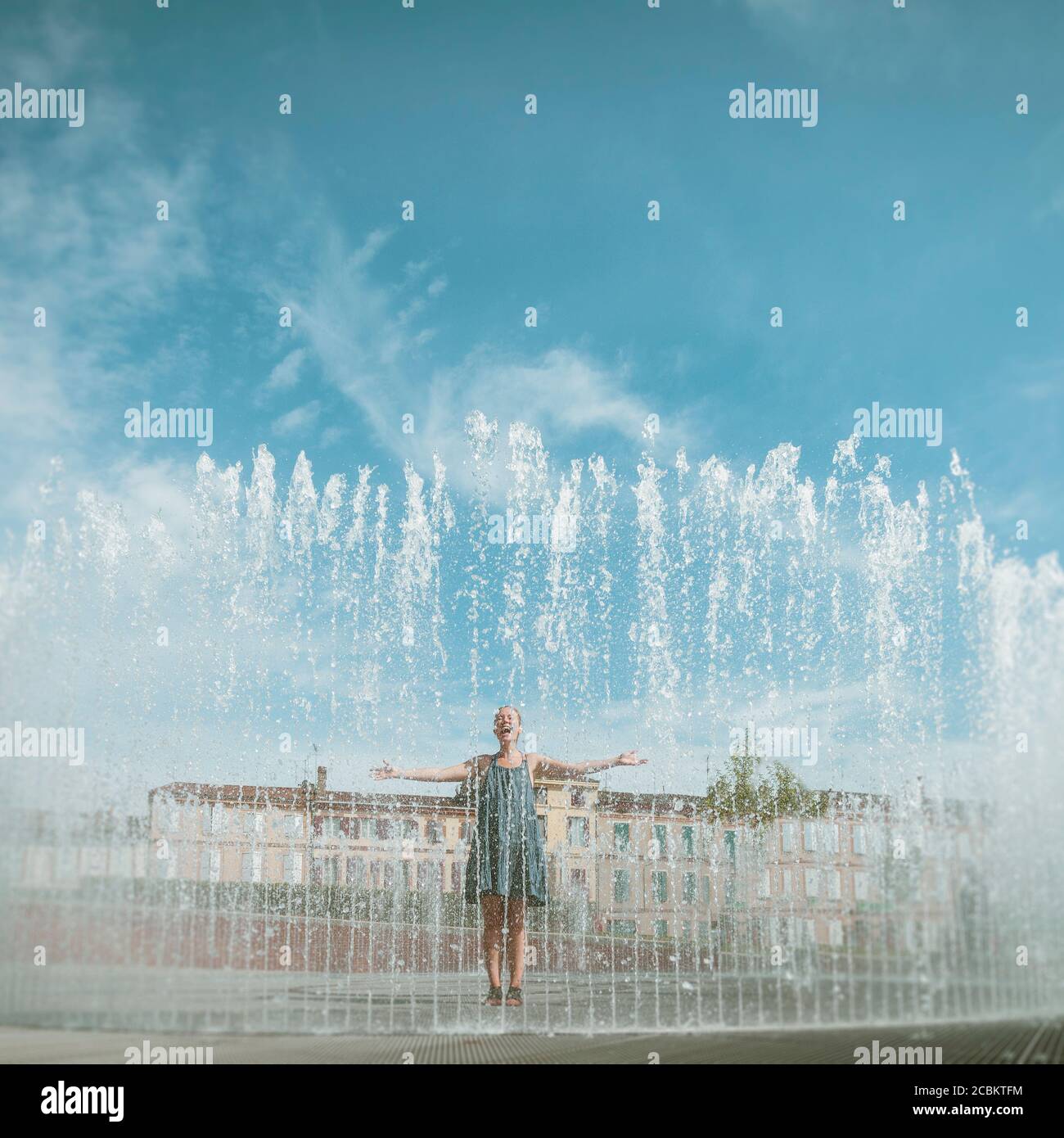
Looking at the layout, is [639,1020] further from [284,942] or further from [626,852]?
[626,852]

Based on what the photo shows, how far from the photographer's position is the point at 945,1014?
868 centimetres

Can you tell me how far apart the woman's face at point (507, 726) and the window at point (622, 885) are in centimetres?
6904

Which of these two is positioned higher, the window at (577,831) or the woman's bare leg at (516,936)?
the woman's bare leg at (516,936)

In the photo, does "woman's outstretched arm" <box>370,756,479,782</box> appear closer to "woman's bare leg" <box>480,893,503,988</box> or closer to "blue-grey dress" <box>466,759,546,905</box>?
"blue-grey dress" <box>466,759,546,905</box>

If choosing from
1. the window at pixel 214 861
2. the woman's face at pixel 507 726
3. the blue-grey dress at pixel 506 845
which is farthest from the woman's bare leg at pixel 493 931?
the window at pixel 214 861

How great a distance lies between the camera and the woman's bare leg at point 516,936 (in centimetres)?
870

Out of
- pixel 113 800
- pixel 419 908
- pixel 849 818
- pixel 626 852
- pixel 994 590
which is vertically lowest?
pixel 626 852

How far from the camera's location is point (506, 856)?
8617mm

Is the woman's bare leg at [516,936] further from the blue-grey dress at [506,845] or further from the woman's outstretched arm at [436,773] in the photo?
the woman's outstretched arm at [436,773]

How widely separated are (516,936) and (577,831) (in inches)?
2875

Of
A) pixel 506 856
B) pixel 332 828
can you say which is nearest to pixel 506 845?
pixel 506 856
